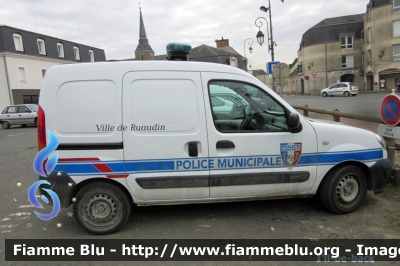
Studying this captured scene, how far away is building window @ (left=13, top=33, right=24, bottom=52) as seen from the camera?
2946 centimetres

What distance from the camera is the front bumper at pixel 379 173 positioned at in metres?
3.65

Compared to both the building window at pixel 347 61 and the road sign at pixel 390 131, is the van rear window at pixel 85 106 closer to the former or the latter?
the road sign at pixel 390 131

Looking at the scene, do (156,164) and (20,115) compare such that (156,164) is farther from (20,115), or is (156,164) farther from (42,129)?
(20,115)

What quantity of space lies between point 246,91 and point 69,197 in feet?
8.38

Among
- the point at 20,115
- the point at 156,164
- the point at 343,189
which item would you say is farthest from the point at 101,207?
the point at 20,115

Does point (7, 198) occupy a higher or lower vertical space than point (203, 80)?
lower

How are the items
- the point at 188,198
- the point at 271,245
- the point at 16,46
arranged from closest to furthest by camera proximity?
Result: the point at 271,245
the point at 188,198
the point at 16,46

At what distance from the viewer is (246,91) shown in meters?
3.52

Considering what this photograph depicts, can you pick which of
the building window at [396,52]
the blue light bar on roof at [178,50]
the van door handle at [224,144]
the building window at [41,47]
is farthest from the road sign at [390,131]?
the building window at [396,52]

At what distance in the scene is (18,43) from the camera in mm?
29906

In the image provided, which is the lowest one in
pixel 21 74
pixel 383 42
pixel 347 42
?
pixel 21 74

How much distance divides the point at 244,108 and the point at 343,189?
1.70m

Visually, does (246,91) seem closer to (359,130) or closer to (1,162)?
(359,130)

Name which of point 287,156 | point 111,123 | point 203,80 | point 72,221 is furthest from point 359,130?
point 72,221
